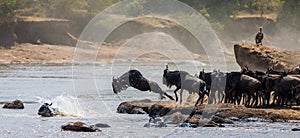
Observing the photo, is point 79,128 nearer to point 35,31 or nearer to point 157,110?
point 157,110

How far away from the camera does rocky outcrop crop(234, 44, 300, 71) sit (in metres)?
41.9

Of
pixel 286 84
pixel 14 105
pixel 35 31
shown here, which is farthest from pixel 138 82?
pixel 35 31

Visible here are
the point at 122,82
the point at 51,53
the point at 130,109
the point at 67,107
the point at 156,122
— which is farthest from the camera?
the point at 51,53

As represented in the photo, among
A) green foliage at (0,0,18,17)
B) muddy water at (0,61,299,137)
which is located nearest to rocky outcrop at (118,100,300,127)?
muddy water at (0,61,299,137)

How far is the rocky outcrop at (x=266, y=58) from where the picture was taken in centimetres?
4194

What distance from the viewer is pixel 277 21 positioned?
118 metres

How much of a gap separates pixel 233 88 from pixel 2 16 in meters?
63.8

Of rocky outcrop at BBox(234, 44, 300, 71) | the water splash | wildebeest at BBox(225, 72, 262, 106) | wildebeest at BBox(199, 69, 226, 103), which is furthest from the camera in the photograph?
rocky outcrop at BBox(234, 44, 300, 71)

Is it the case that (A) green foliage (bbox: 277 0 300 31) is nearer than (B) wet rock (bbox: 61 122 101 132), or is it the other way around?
(B) wet rock (bbox: 61 122 101 132)

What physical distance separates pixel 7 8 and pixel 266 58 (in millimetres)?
55817

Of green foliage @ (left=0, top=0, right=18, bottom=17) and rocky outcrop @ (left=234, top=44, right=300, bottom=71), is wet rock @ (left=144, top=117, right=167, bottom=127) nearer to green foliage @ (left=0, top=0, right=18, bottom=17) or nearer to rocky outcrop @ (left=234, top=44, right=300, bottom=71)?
rocky outcrop @ (left=234, top=44, right=300, bottom=71)

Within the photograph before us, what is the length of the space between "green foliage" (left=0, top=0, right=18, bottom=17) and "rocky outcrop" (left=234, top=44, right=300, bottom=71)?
2119 inches

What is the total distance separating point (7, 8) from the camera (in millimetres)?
93938

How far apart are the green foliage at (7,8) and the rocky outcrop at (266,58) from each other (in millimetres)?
53834
